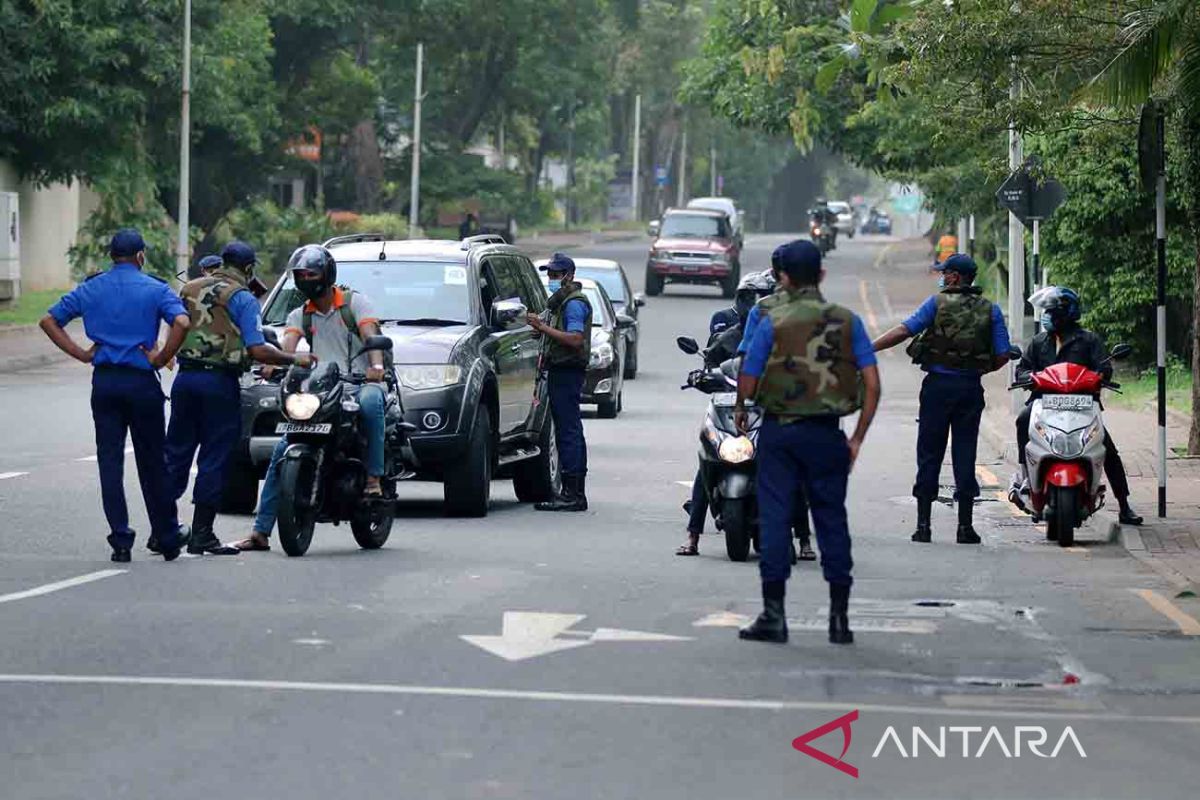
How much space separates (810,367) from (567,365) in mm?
6321

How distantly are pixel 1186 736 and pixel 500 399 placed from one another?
8.63m

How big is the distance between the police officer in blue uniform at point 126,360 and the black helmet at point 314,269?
922mm

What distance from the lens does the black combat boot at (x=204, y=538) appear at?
13297 millimetres

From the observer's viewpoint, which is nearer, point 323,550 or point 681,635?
point 681,635

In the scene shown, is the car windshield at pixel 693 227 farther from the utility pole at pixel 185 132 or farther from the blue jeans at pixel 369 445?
the blue jeans at pixel 369 445

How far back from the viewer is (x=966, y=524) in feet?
50.8

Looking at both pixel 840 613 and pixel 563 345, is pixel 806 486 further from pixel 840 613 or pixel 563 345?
pixel 563 345

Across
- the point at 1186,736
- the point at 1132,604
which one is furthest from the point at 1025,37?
the point at 1186,736

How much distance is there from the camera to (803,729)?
27.1 feet

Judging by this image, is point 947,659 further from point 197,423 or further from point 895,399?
point 895,399

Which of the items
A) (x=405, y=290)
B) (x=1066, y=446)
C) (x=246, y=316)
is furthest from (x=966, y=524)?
(x=246, y=316)

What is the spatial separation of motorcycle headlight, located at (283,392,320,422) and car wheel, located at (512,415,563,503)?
4527 millimetres

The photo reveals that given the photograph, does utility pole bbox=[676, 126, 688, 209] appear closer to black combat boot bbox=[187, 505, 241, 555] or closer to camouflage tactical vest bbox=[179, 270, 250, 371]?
camouflage tactical vest bbox=[179, 270, 250, 371]

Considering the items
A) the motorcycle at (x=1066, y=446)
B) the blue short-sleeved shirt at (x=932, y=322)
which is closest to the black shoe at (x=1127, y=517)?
the motorcycle at (x=1066, y=446)
